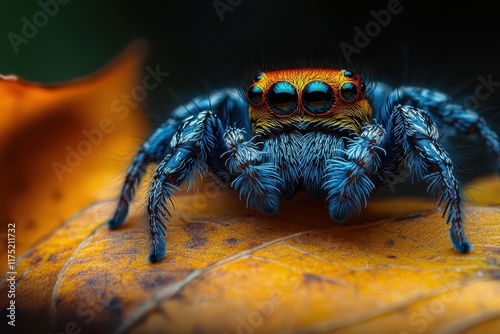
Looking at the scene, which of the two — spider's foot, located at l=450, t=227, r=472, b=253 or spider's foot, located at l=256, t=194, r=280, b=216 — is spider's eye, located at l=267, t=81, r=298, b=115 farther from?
spider's foot, located at l=450, t=227, r=472, b=253

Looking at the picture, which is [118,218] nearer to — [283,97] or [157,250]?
[157,250]

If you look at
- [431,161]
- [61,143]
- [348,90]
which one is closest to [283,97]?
[348,90]

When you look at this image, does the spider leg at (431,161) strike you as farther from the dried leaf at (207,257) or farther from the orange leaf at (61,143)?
the orange leaf at (61,143)

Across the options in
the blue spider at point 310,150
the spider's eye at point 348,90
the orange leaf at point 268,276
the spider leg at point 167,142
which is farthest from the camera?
the spider leg at point 167,142

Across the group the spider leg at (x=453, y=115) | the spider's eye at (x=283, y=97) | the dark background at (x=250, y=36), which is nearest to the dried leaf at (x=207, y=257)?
the spider leg at (x=453, y=115)

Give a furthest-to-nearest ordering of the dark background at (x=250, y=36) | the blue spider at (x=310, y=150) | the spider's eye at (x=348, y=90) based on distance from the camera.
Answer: the dark background at (x=250, y=36), the spider's eye at (x=348, y=90), the blue spider at (x=310, y=150)

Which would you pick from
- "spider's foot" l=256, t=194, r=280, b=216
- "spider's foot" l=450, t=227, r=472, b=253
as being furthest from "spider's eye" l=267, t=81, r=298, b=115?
"spider's foot" l=450, t=227, r=472, b=253
